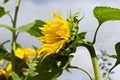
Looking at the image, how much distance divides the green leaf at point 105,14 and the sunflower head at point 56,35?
9 centimetres

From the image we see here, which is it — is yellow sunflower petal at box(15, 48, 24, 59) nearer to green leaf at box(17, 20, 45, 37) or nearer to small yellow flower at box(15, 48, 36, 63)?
small yellow flower at box(15, 48, 36, 63)

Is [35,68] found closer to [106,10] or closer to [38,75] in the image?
[38,75]

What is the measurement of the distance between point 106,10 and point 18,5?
0.63m

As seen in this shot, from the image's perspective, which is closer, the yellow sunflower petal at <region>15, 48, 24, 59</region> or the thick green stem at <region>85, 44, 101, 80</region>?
the thick green stem at <region>85, 44, 101, 80</region>

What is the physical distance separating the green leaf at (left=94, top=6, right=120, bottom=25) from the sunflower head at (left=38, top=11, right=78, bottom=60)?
3.4 inches

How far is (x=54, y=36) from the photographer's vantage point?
1228mm

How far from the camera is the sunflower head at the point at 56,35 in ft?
3.94

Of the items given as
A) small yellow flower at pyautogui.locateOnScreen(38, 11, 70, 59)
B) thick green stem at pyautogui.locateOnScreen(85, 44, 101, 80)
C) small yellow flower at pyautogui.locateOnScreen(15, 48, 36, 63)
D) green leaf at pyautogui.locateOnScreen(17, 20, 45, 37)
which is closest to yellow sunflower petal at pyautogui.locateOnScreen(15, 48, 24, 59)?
Result: small yellow flower at pyautogui.locateOnScreen(15, 48, 36, 63)

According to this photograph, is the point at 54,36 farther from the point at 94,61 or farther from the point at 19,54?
the point at 19,54

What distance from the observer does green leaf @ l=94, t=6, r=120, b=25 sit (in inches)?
46.7

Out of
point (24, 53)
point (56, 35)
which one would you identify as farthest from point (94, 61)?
point (24, 53)

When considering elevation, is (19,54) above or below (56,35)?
below

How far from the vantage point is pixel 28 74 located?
4.19 ft

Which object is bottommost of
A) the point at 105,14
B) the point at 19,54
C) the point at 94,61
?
the point at 19,54
